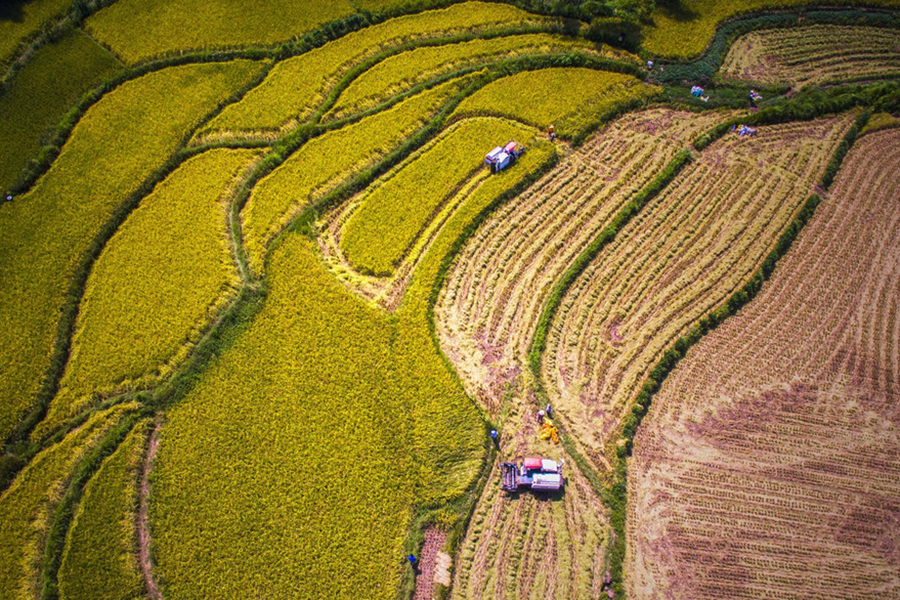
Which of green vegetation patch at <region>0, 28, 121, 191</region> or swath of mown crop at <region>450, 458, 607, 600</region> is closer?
swath of mown crop at <region>450, 458, 607, 600</region>

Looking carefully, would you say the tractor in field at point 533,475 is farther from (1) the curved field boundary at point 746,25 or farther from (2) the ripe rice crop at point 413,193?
(1) the curved field boundary at point 746,25

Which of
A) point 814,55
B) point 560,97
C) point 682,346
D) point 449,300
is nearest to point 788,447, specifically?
point 682,346

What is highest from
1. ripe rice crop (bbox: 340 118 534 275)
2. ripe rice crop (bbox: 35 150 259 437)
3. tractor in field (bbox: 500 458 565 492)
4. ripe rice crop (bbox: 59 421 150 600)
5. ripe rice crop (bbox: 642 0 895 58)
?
ripe rice crop (bbox: 642 0 895 58)

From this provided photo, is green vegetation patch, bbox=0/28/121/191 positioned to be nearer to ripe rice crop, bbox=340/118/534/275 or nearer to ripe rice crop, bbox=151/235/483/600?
ripe rice crop, bbox=151/235/483/600

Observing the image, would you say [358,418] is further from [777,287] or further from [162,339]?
[777,287]

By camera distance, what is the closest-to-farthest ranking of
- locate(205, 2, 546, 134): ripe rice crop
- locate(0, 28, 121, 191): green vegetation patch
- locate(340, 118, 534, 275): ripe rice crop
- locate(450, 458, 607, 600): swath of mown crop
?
locate(450, 458, 607, 600): swath of mown crop
locate(340, 118, 534, 275): ripe rice crop
locate(0, 28, 121, 191): green vegetation patch
locate(205, 2, 546, 134): ripe rice crop

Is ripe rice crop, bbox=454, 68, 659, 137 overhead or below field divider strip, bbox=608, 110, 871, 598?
overhead

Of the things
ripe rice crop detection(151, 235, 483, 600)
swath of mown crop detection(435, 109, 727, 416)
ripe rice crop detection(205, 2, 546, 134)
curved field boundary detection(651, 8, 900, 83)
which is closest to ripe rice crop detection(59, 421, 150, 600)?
ripe rice crop detection(151, 235, 483, 600)

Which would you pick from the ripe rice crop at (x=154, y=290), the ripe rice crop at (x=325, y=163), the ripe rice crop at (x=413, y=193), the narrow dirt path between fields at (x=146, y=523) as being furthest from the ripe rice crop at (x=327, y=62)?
the narrow dirt path between fields at (x=146, y=523)
